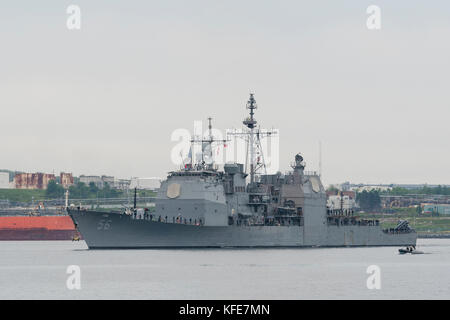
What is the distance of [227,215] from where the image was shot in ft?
247

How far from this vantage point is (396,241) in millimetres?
100875

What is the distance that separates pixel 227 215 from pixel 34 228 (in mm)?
53696

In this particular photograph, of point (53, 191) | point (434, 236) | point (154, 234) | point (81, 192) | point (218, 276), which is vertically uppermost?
point (53, 191)

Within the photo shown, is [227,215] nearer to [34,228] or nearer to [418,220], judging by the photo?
[34,228]

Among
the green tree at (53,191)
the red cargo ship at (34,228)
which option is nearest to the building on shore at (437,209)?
the green tree at (53,191)

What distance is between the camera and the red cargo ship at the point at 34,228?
122750 mm

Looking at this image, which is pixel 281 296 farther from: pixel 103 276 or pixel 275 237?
pixel 275 237

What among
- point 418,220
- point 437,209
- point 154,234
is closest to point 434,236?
point 418,220

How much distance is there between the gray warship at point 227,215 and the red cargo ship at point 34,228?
151 feet

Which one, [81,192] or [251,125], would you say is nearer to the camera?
[251,125]

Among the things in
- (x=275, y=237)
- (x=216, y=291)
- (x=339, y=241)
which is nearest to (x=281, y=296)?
(x=216, y=291)

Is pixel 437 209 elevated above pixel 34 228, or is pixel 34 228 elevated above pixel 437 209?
pixel 437 209

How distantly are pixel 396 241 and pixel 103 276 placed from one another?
5696cm

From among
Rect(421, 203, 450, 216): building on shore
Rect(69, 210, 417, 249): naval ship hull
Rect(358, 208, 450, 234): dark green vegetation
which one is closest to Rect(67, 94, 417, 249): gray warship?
Rect(69, 210, 417, 249): naval ship hull
